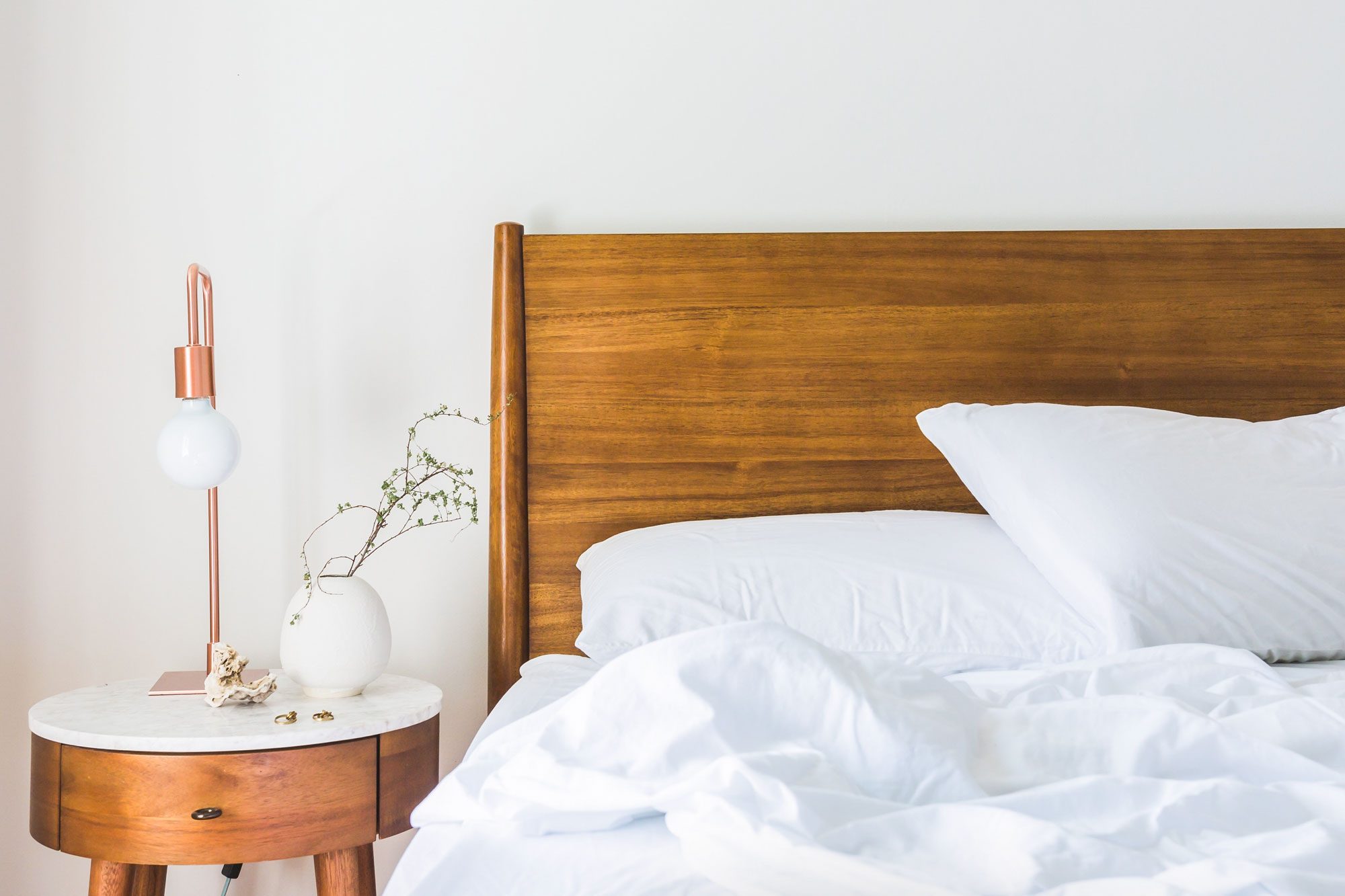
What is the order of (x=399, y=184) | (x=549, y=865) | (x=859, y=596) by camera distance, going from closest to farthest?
(x=549, y=865) → (x=859, y=596) → (x=399, y=184)

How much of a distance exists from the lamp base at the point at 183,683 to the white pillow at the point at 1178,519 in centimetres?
105

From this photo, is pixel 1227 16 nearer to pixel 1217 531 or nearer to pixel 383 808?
pixel 1217 531

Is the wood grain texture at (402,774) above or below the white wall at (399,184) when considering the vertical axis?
below

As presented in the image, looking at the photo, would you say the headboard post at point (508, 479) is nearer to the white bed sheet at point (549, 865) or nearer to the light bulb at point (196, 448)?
the light bulb at point (196, 448)

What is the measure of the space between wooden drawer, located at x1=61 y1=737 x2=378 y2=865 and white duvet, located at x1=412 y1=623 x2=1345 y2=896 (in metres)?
0.46

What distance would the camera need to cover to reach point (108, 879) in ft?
3.93

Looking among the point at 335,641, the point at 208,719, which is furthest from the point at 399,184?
the point at 208,719

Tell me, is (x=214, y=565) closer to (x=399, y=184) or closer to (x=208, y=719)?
(x=208, y=719)

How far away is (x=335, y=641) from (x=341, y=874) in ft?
0.91

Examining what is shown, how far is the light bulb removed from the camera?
52.0 inches

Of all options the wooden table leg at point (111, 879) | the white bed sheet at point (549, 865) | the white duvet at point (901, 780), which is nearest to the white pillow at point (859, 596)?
the white duvet at point (901, 780)

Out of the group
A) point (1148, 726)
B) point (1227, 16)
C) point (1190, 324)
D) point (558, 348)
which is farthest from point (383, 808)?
point (1227, 16)

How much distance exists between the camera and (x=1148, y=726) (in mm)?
746

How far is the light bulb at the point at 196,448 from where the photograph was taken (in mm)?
1321
